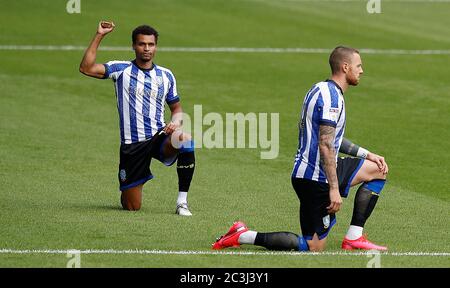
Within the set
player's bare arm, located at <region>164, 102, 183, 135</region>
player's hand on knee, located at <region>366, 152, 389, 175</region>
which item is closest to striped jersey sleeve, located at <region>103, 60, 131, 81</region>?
player's bare arm, located at <region>164, 102, 183, 135</region>

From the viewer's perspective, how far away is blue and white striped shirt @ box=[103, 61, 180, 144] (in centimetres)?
1552

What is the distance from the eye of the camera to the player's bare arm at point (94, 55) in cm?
1459

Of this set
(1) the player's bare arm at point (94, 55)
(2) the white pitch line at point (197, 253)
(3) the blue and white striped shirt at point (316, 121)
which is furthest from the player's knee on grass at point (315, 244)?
(1) the player's bare arm at point (94, 55)

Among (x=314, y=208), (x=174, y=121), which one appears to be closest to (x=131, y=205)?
(x=174, y=121)

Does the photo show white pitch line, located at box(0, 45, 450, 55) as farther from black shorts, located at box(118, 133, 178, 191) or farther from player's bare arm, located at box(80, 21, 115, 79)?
player's bare arm, located at box(80, 21, 115, 79)

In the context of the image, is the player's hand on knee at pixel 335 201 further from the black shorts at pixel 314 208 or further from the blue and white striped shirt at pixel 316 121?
the blue and white striped shirt at pixel 316 121

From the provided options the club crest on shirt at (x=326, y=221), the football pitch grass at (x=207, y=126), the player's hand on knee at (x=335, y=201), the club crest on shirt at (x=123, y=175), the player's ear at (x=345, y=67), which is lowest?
the football pitch grass at (x=207, y=126)

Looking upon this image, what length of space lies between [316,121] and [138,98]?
3451mm

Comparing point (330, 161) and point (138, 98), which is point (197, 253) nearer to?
point (330, 161)

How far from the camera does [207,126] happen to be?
2272cm

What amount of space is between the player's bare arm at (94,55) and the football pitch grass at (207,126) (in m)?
1.67

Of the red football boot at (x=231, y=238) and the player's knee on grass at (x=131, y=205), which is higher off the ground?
the red football boot at (x=231, y=238)
